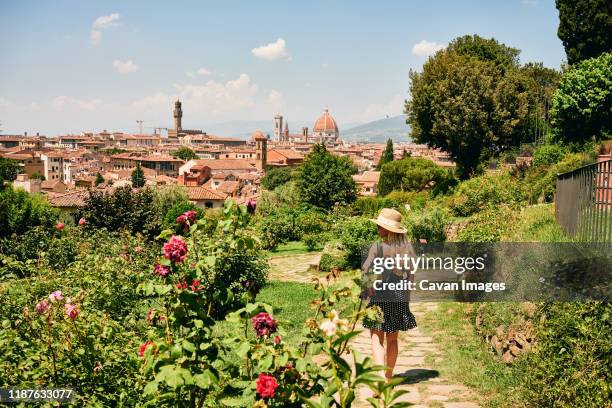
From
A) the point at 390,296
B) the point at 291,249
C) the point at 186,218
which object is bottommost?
the point at 291,249

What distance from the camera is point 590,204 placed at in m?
6.06

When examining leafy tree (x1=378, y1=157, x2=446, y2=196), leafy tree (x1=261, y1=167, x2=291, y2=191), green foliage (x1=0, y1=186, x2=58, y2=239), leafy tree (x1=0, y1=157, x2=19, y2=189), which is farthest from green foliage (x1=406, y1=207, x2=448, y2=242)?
leafy tree (x1=0, y1=157, x2=19, y2=189)

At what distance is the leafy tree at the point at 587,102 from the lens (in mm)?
20109

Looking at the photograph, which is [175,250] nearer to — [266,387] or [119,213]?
[266,387]

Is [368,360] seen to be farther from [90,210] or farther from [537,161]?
[537,161]

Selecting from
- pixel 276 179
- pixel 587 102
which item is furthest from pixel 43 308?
pixel 276 179

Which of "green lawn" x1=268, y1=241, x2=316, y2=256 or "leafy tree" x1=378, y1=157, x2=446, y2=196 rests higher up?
"leafy tree" x1=378, y1=157, x2=446, y2=196

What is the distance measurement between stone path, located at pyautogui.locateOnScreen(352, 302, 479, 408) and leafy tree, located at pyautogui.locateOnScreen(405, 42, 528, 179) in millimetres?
19136

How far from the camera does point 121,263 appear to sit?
662cm

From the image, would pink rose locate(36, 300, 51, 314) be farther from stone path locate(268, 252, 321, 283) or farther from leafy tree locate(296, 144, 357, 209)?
leafy tree locate(296, 144, 357, 209)

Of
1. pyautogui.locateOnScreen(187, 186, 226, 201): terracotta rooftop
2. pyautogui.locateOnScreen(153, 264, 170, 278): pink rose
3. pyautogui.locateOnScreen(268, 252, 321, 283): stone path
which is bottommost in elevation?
pyautogui.locateOnScreen(187, 186, 226, 201): terracotta rooftop

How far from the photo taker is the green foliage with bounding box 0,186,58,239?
2036 cm

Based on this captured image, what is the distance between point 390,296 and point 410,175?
107ft

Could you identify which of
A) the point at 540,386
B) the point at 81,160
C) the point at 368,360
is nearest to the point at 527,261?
the point at 540,386
